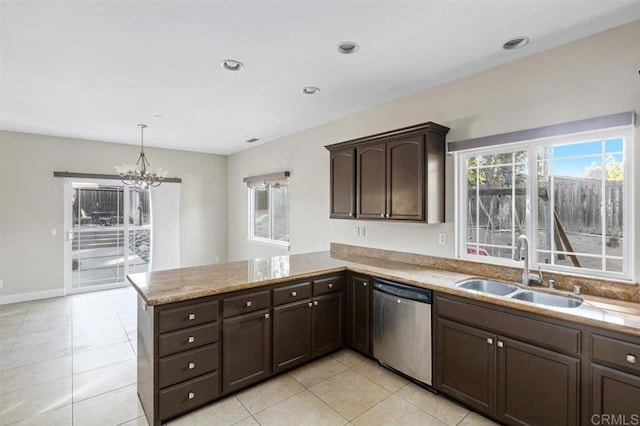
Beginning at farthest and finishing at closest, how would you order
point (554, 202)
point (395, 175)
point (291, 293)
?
point (395, 175) → point (291, 293) → point (554, 202)

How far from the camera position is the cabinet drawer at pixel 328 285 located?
2.99 metres

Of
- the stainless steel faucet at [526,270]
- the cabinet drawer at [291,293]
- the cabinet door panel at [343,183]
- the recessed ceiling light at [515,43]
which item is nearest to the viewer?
the recessed ceiling light at [515,43]

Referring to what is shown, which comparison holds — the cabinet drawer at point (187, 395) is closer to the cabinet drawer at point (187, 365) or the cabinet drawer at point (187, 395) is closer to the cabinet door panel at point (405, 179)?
the cabinet drawer at point (187, 365)

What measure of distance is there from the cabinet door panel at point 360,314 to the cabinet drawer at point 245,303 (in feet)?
3.05

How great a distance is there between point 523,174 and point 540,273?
2.70ft

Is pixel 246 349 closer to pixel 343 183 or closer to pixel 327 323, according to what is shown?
pixel 327 323

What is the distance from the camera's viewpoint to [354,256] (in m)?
3.86

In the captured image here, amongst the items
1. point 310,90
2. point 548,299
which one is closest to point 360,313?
point 548,299

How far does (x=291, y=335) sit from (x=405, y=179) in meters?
1.79

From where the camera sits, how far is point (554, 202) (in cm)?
247

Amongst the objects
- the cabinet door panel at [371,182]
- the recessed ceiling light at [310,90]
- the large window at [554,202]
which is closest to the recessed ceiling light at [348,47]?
the recessed ceiling light at [310,90]

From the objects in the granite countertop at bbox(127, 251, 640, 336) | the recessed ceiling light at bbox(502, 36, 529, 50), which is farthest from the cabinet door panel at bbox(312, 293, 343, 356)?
the recessed ceiling light at bbox(502, 36, 529, 50)

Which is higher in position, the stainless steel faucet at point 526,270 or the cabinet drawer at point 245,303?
the stainless steel faucet at point 526,270

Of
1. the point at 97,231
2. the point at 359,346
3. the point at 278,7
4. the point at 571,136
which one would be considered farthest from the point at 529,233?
the point at 97,231
